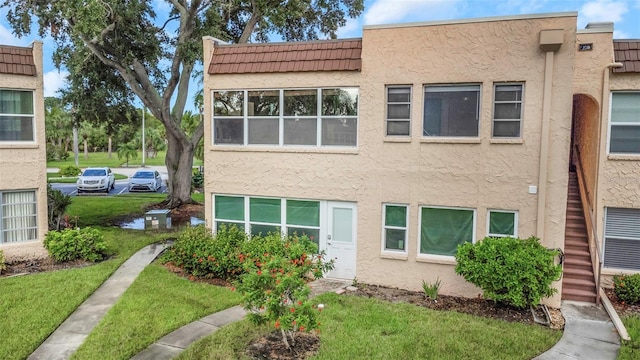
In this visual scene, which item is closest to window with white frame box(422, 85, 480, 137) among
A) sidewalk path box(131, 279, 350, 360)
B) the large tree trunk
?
sidewalk path box(131, 279, 350, 360)

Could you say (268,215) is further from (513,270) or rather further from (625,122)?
(625,122)

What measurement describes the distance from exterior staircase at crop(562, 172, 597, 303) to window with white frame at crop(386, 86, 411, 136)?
564 cm

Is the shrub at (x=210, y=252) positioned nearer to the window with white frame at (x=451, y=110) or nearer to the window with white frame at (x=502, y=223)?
the window with white frame at (x=451, y=110)

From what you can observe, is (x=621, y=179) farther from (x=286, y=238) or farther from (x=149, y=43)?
(x=149, y=43)

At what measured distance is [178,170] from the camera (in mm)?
24594

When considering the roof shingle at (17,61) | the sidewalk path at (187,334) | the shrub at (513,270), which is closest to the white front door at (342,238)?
the sidewalk path at (187,334)

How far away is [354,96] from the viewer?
1198 centimetres

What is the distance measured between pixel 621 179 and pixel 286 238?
923 centimetres

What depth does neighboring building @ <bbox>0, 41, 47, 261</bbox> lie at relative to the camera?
1316 cm

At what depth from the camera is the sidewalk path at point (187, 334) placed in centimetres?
787

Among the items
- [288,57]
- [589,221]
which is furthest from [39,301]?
[589,221]

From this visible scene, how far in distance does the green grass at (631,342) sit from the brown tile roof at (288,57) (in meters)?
8.59

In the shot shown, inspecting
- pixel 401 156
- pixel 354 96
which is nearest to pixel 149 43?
pixel 354 96

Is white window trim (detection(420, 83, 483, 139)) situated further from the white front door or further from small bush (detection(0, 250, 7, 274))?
small bush (detection(0, 250, 7, 274))
